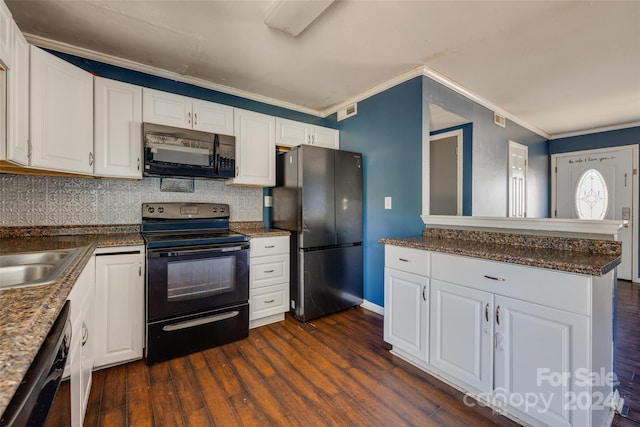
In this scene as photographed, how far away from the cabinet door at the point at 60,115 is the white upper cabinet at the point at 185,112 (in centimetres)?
40

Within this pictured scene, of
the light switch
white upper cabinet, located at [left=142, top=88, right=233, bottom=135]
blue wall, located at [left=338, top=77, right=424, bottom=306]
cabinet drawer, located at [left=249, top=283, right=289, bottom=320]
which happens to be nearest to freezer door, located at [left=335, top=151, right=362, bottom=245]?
blue wall, located at [left=338, top=77, right=424, bottom=306]

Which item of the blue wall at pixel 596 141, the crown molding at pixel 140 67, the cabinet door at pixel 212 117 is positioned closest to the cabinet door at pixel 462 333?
the cabinet door at pixel 212 117

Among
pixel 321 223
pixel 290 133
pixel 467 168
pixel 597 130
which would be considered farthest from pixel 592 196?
pixel 290 133

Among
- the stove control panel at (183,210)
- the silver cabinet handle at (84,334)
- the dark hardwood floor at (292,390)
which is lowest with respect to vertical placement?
the dark hardwood floor at (292,390)

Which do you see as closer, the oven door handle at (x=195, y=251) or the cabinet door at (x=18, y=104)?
the cabinet door at (x=18, y=104)

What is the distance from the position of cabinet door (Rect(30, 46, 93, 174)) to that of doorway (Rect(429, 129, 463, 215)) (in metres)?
3.72

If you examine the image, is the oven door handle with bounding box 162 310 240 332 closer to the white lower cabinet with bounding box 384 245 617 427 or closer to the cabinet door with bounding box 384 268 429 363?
the cabinet door with bounding box 384 268 429 363

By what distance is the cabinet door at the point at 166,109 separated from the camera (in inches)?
93.0

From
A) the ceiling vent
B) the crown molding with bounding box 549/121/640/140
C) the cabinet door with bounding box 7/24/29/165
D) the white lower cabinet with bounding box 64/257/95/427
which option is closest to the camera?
the white lower cabinet with bounding box 64/257/95/427

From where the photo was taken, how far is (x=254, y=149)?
115 inches

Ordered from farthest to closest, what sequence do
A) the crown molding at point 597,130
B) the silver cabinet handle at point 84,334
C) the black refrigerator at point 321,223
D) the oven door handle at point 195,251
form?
the crown molding at point 597,130
the black refrigerator at point 321,223
the oven door handle at point 195,251
the silver cabinet handle at point 84,334

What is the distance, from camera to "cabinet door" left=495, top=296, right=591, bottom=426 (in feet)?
4.18

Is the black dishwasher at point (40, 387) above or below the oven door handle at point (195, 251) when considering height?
below

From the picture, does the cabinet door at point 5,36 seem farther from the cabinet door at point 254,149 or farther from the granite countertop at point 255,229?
the granite countertop at point 255,229
